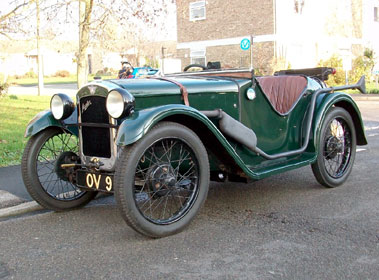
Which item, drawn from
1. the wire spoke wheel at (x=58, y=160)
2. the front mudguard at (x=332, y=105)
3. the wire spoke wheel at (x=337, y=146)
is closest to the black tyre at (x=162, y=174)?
the wire spoke wheel at (x=58, y=160)

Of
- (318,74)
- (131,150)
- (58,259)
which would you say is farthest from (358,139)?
(58,259)

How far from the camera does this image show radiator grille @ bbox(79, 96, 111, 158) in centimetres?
420

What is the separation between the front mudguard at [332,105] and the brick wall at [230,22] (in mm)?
20441

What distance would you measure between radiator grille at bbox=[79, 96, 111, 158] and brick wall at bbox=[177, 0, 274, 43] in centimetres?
2185

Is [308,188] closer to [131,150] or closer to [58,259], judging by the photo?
[131,150]

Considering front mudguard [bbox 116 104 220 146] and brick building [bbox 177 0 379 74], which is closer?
front mudguard [bbox 116 104 220 146]

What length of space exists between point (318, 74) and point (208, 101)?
2.13 metres

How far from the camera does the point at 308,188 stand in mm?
5566

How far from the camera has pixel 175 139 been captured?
3963 millimetres

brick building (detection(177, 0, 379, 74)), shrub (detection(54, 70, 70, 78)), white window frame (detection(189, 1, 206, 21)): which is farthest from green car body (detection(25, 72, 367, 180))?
shrub (detection(54, 70, 70, 78))

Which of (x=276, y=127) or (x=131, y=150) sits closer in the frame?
(x=131, y=150)

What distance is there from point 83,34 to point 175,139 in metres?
8.47

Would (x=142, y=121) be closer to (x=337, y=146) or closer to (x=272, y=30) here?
(x=337, y=146)

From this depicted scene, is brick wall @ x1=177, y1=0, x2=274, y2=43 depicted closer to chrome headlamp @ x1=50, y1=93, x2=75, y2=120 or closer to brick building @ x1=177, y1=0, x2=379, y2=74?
brick building @ x1=177, y1=0, x2=379, y2=74
